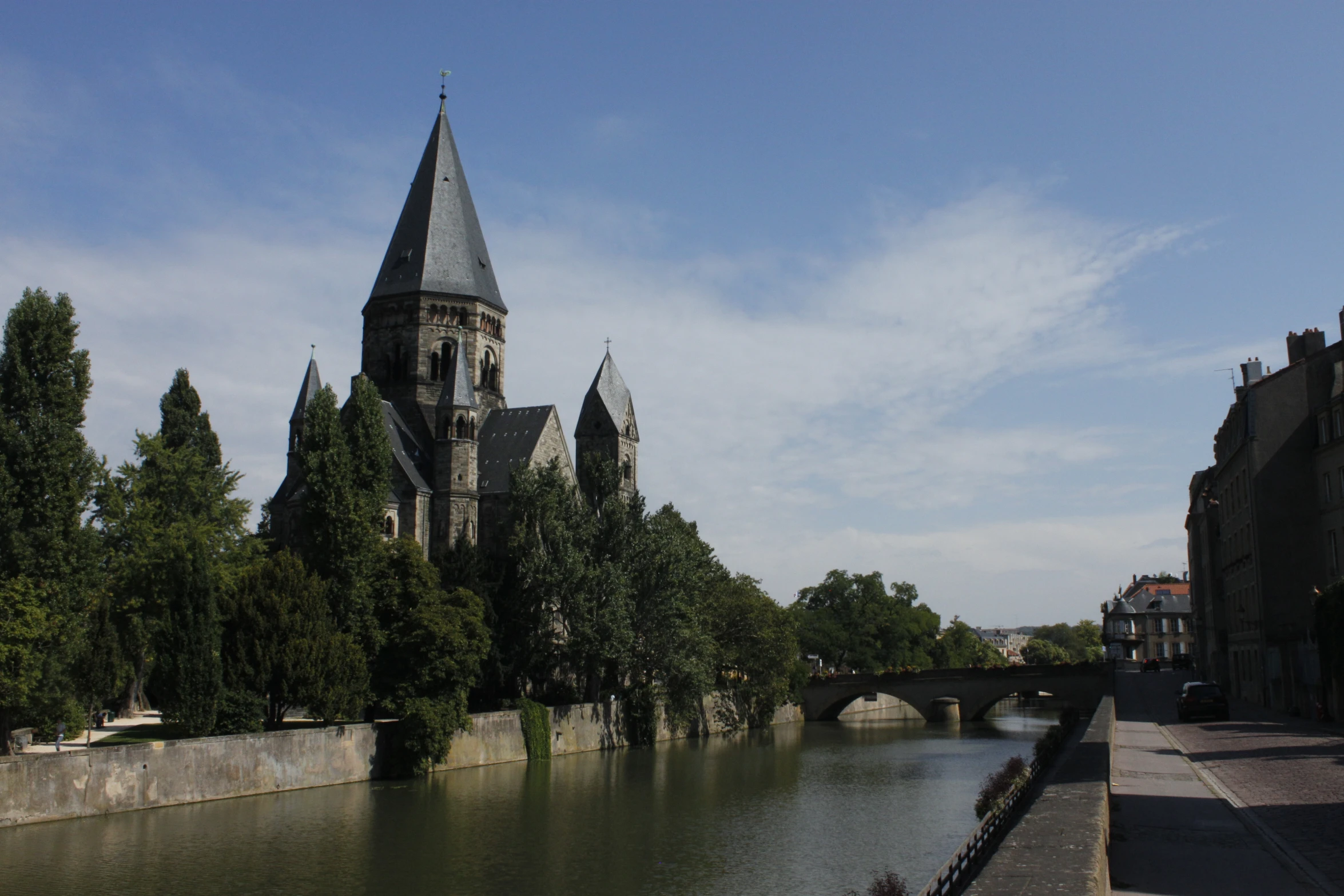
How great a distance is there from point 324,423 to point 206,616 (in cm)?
996

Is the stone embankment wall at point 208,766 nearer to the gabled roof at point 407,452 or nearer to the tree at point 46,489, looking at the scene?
the tree at point 46,489

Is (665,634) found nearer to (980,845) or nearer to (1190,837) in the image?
(980,845)

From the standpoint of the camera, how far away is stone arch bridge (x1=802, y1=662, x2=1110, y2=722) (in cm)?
5912

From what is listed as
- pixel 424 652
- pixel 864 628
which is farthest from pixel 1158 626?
pixel 424 652

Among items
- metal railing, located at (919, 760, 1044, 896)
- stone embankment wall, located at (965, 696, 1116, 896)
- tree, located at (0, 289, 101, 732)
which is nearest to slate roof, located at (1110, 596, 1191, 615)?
metal railing, located at (919, 760, 1044, 896)

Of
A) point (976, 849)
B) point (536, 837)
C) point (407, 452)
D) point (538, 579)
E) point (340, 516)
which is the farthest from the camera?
point (407, 452)

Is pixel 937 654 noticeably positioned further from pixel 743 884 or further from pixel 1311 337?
pixel 743 884

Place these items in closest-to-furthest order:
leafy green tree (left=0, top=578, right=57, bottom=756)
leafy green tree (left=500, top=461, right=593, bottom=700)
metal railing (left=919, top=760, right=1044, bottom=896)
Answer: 1. metal railing (left=919, top=760, right=1044, bottom=896)
2. leafy green tree (left=0, top=578, right=57, bottom=756)
3. leafy green tree (left=500, top=461, right=593, bottom=700)

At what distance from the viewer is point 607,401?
70.6 meters

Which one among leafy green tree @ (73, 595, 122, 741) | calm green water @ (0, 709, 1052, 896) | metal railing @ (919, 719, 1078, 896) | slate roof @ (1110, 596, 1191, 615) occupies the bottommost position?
calm green water @ (0, 709, 1052, 896)

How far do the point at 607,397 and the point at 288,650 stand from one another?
37.2 m

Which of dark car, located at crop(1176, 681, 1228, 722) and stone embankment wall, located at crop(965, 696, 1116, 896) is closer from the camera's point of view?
stone embankment wall, located at crop(965, 696, 1116, 896)

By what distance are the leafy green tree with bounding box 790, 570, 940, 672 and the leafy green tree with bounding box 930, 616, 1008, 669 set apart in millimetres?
3979

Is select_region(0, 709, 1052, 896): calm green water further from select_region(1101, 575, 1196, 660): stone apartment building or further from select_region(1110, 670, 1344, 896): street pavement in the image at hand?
select_region(1101, 575, 1196, 660): stone apartment building
